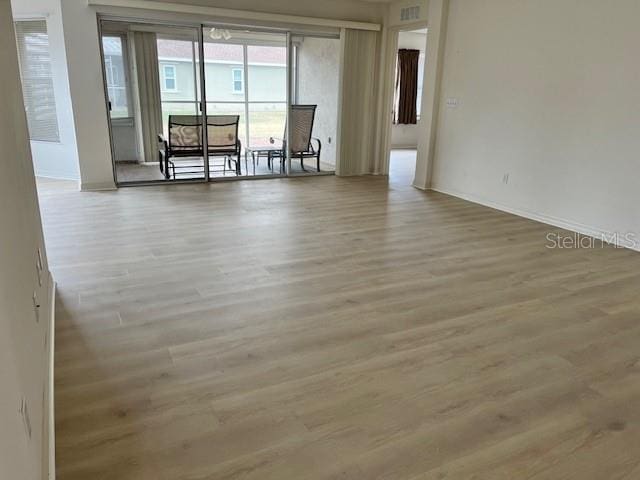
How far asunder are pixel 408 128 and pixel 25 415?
11607mm

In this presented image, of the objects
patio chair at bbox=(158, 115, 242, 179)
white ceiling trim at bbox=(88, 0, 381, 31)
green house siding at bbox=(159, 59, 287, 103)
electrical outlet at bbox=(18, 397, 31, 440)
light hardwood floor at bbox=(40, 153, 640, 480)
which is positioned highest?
white ceiling trim at bbox=(88, 0, 381, 31)

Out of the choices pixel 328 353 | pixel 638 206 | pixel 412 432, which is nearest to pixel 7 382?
pixel 412 432

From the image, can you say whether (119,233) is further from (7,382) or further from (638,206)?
(638,206)

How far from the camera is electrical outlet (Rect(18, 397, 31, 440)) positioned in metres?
1.30

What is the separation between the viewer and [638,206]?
4.40 meters

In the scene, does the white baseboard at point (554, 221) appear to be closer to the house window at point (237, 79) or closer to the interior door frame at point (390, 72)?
the interior door frame at point (390, 72)

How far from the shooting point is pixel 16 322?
4.67ft

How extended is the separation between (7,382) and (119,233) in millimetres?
3561

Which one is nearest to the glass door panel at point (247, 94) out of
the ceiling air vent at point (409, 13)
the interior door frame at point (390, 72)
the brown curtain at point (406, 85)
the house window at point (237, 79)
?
the house window at point (237, 79)

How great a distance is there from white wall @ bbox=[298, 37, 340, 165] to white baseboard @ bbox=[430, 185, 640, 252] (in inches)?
102

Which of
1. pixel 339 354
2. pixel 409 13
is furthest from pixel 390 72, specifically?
pixel 339 354

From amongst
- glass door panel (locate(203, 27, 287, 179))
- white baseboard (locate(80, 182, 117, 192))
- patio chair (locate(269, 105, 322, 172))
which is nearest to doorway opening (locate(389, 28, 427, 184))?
patio chair (locate(269, 105, 322, 172))

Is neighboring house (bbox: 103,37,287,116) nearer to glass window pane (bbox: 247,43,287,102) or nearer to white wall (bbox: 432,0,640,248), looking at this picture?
glass window pane (bbox: 247,43,287,102)

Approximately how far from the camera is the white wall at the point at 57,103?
20.7ft
